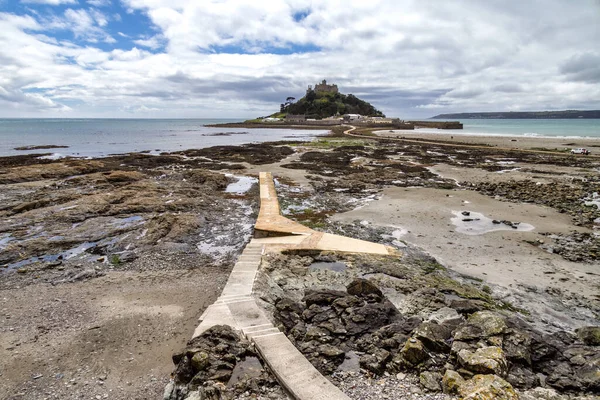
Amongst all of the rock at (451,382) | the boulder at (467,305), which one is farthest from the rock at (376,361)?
the boulder at (467,305)

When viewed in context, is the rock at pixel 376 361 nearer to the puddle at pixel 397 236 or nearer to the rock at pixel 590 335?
the rock at pixel 590 335

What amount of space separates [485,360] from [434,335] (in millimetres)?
969

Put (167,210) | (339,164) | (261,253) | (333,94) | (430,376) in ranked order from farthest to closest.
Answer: (333,94)
(339,164)
(167,210)
(261,253)
(430,376)

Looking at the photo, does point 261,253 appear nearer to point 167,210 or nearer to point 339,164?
point 167,210

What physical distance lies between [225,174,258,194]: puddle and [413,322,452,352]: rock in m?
15.1

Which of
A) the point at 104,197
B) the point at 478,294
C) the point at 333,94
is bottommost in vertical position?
the point at 478,294

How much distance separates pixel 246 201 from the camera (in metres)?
17.8

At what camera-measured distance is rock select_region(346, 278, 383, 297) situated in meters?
7.74

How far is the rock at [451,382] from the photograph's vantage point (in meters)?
4.58

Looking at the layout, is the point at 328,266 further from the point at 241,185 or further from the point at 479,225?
the point at 241,185

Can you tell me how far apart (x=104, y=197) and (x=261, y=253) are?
10.9 metres

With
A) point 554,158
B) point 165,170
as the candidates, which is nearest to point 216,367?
point 165,170

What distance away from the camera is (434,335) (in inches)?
230

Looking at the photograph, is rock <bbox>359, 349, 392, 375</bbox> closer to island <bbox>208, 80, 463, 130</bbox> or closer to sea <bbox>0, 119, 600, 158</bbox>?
sea <bbox>0, 119, 600, 158</bbox>
